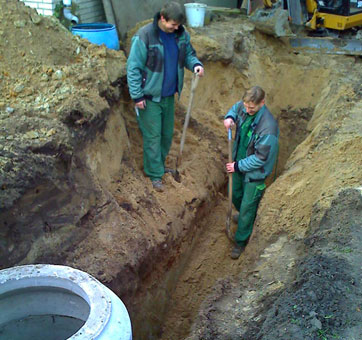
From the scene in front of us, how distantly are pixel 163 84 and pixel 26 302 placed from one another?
9.90ft

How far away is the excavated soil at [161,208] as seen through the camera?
11.1 feet

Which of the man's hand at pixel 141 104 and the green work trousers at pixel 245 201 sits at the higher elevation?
the man's hand at pixel 141 104

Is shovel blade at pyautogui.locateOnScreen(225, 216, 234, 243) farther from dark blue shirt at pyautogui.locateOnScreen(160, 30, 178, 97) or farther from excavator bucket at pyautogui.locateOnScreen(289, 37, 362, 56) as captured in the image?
excavator bucket at pyautogui.locateOnScreen(289, 37, 362, 56)

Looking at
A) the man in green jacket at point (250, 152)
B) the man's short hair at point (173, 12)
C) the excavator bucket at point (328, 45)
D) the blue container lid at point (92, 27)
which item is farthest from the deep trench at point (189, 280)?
the excavator bucket at point (328, 45)

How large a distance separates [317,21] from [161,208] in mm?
5817

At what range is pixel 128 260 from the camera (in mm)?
4488

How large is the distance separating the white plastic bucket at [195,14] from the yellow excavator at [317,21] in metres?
1.23

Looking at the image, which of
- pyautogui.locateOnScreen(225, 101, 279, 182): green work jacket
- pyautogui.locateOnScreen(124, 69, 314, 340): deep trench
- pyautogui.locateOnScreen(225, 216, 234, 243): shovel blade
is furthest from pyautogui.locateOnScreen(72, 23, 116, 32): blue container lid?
pyautogui.locateOnScreen(225, 216, 234, 243): shovel blade

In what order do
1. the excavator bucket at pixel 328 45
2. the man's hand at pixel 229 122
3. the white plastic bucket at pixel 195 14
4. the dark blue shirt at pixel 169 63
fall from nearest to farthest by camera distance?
1. the dark blue shirt at pixel 169 63
2. the man's hand at pixel 229 122
3. the white plastic bucket at pixel 195 14
4. the excavator bucket at pixel 328 45

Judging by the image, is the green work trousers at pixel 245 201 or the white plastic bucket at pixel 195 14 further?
the white plastic bucket at pixel 195 14

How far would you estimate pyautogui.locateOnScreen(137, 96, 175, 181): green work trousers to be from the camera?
5220 millimetres

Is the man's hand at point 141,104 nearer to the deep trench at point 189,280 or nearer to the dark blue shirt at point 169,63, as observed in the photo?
the dark blue shirt at point 169,63

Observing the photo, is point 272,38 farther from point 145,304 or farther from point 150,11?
point 145,304

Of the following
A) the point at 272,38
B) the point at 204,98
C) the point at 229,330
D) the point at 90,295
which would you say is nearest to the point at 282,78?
the point at 272,38
